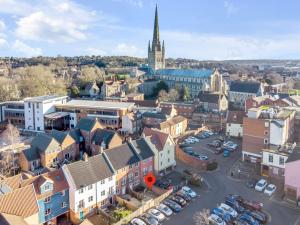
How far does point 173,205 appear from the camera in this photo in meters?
28.0

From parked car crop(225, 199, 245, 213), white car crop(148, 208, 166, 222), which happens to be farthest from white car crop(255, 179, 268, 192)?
white car crop(148, 208, 166, 222)

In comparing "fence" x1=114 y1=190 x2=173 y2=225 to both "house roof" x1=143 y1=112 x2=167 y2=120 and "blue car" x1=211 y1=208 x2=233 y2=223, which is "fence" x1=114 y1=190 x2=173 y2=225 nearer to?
"blue car" x1=211 y1=208 x2=233 y2=223

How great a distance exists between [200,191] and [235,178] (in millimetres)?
5322

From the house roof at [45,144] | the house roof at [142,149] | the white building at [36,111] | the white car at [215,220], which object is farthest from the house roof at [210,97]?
the white car at [215,220]

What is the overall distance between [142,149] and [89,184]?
8.31 meters

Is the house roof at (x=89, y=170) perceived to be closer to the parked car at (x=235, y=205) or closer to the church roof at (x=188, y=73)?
the parked car at (x=235, y=205)

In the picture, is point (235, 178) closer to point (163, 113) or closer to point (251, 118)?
point (251, 118)

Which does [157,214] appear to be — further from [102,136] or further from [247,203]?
[102,136]

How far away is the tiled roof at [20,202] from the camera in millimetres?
22703

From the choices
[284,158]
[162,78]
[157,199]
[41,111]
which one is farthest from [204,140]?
[162,78]

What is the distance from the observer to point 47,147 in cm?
3594

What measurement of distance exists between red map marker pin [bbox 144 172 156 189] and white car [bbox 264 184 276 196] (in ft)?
38.0

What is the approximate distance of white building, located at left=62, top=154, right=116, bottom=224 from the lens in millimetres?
26750

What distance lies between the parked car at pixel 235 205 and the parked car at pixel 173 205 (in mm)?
4560
